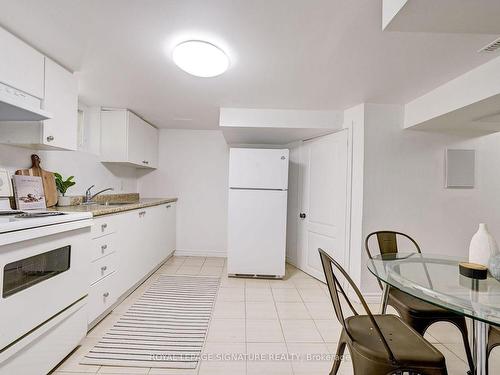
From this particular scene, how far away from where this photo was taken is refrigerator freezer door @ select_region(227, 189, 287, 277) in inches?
135

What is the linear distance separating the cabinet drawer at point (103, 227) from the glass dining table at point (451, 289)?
2.03 meters

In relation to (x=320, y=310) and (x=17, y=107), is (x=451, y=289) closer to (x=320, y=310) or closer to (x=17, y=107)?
(x=320, y=310)

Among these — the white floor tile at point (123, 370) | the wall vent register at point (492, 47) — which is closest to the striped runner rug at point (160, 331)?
the white floor tile at point (123, 370)

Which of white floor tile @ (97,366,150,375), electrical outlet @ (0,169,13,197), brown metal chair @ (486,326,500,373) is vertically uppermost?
electrical outlet @ (0,169,13,197)

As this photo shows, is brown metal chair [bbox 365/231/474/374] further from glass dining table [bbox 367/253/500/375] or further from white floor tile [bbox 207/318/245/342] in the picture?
white floor tile [bbox 207/318/245/342]

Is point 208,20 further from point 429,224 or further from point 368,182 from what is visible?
point 429,224

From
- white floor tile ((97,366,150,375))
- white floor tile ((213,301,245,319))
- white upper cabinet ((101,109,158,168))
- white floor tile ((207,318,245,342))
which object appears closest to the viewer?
white floor tile ((97,366,150,375))

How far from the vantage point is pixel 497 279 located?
4.36ft

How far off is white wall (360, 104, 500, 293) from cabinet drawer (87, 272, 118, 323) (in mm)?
2511

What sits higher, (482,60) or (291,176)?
(482,60)

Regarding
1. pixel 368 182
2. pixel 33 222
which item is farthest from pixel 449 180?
pixel 33 222

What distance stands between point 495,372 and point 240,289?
220 centimetres

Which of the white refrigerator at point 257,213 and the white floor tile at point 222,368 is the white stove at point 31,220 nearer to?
the white floor tile at point 222,368

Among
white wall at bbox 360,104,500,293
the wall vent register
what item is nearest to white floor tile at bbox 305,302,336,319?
white wall at bbox 360,104,500,293
